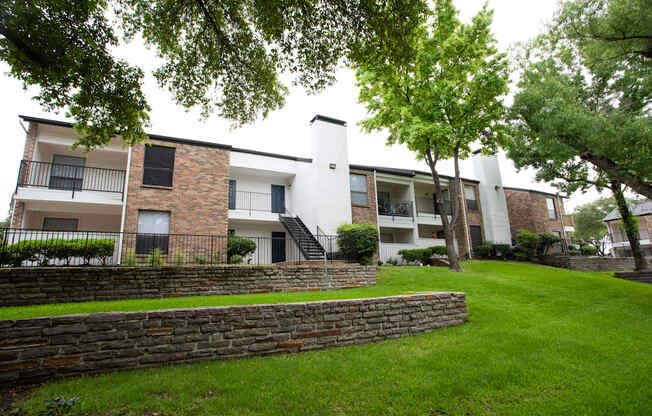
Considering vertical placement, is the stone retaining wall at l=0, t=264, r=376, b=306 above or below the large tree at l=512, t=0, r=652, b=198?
below

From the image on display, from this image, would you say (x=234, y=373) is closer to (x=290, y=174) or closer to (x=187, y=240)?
(x=187, y=240)

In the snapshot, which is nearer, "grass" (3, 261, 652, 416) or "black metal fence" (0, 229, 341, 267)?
"grass" (3, 261, 652, 416)

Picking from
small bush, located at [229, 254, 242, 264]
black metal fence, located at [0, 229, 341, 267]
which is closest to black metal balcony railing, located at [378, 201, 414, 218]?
black metal fence, located at [0, 229, 341, 267]

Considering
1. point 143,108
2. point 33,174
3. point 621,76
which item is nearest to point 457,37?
point 621,76

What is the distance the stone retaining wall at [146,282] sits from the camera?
737 centimetres

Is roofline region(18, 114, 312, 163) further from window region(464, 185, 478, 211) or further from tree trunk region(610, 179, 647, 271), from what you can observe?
tree trunk region(610, 179, 647, 271)

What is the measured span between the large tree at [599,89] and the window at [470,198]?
35.9 ft

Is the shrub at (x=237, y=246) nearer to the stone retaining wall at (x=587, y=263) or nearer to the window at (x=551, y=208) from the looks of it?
the stone retaining wall at (x=587, y=263)

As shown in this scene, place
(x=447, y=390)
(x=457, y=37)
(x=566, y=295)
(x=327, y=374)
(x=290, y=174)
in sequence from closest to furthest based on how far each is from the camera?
(x=447, y=390) → (x=327, y=374) → (x=566, y=295) → (x=457, y=37) → (x=290, y=174)

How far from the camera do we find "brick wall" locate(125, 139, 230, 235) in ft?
42.1

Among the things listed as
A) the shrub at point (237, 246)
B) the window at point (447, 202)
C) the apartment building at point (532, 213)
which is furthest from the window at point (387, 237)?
the apartment building at point (532, 213)

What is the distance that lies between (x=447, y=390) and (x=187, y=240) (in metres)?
11.9

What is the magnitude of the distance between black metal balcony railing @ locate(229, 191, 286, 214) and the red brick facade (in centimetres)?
1910

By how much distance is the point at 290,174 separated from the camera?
17188 millimetres
